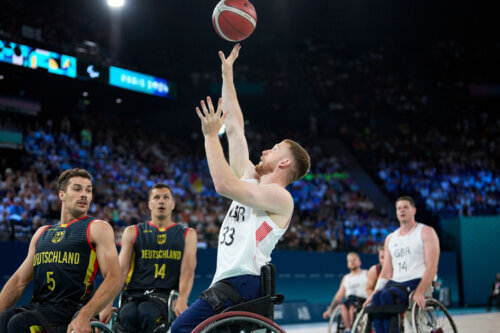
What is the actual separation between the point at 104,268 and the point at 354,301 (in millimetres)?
7129

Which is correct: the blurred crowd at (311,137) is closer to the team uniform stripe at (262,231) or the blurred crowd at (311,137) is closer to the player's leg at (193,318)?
the player's leg at (193,318)

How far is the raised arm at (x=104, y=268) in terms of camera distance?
13.7ft

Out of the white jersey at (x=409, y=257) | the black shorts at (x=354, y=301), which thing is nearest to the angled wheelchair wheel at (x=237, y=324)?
the white jersey at (x=409, y=257)

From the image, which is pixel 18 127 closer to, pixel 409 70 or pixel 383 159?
pixel 383 159

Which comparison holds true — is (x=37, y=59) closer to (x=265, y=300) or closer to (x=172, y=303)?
(x=172, y=303)

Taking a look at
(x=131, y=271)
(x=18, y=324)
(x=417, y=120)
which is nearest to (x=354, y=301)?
(x=131, y=271)

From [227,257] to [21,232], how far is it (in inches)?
344

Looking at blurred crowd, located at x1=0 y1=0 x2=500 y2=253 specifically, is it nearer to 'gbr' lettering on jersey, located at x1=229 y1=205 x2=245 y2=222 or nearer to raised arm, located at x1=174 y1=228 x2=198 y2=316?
raised arm, located at x1=174 y1=228 x2=198 y2=316

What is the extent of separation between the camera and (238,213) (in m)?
3.99

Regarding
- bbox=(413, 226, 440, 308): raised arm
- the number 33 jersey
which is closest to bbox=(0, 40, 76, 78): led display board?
the number 33 jersey

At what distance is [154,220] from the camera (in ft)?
20.8

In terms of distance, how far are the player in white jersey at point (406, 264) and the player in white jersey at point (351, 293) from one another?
332 centimetres

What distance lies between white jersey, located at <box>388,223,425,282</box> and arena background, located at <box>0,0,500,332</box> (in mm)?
7325

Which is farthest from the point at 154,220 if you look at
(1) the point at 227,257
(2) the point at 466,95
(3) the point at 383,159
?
(2) the point at 466,95
